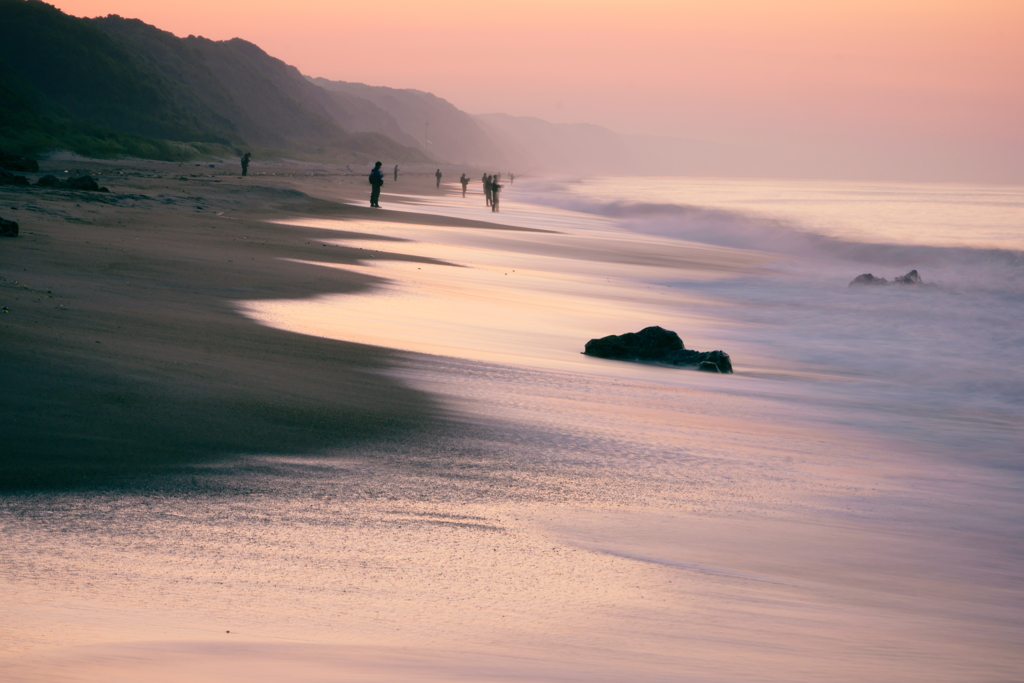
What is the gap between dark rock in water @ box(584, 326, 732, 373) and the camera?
28.8 feet

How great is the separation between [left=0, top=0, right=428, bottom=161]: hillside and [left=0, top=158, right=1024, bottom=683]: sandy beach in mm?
55604

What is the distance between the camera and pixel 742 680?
9.34 feet

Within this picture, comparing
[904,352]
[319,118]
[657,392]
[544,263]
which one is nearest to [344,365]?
[657,392]

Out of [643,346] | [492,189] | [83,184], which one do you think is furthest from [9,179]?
[492,189]

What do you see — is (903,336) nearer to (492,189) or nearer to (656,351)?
(656,351)

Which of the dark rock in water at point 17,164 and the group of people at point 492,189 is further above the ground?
the group of people at point 492,189

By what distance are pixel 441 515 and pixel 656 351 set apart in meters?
5.12

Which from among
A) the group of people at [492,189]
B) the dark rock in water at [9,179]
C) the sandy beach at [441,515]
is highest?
the group of people at [492,189]

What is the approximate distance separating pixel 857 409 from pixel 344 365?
4198 mm

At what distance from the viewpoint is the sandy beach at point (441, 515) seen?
292cm

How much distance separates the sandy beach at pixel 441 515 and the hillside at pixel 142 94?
182 feet

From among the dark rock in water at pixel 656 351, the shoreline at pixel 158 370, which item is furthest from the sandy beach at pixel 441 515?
the dark rock in water at pixel 656 351

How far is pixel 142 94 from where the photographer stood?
100m

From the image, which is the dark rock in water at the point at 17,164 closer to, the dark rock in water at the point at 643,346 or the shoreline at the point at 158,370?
the shoreline at the point at 158,370
